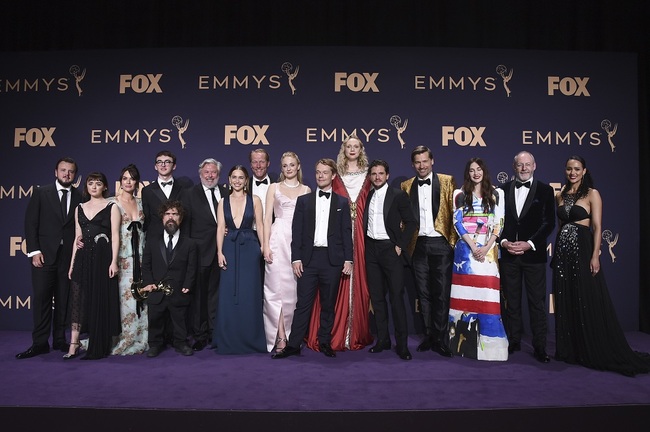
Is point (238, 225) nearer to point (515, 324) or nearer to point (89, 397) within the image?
point (89, 397)

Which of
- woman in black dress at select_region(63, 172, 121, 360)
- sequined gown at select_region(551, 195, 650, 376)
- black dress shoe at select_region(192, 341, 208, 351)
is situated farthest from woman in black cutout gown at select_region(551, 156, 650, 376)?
woman in black dress at select_region(63, 172, 121, 360)

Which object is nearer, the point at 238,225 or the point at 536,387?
the point at 536,387

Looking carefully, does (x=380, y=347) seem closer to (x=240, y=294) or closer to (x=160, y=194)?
(x=240, y=294)

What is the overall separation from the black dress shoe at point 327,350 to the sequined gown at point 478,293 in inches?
44.2

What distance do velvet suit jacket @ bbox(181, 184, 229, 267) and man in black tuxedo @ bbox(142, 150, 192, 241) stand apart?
0.16 metres

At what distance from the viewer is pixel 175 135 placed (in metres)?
5.45

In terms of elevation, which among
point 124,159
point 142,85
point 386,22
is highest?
point 386,22

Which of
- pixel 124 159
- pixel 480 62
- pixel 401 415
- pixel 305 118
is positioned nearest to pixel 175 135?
pixel 124 159

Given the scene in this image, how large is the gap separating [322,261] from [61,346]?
2.64 meters

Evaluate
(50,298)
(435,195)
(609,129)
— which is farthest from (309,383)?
(609,129)

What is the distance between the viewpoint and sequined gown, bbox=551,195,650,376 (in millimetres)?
3752

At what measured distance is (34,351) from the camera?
414 cm

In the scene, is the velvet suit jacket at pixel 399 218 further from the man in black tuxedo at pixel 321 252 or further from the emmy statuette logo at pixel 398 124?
the emmy statuette logo at pixel 398 124

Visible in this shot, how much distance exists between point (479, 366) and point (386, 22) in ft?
13.4
